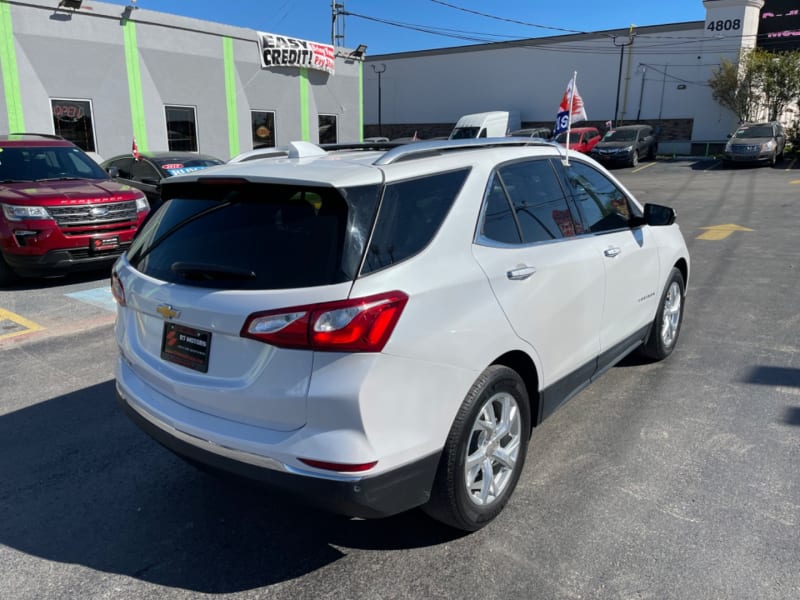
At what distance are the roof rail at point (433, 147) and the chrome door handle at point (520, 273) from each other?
26.2 inches

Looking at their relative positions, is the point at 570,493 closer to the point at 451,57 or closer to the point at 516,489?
A: the point at 516,489

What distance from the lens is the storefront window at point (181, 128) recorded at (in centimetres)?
1708

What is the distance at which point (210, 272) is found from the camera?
2576 millimetres

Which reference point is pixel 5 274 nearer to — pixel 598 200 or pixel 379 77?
pixel 598 200

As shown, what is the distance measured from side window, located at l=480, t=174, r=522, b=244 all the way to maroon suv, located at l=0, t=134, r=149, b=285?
626cm

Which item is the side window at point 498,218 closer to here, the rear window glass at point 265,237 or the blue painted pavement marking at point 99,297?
the rear window glass at point 265,237

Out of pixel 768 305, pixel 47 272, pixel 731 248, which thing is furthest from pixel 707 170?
pixel 47 272

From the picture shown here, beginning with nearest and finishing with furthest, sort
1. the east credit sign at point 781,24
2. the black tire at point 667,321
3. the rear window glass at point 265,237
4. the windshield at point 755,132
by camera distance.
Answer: the rear window glass at point 265,237 < the black tire at point 667,321 < the windshield at point 755,132 < the east credit sign at point 781,24

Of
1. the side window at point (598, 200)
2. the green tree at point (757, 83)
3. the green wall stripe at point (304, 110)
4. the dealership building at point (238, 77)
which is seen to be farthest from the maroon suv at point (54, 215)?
the green tree at point (757, 83)

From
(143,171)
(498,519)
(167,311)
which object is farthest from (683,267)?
(143,171)

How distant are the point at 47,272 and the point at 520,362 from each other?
6.70m

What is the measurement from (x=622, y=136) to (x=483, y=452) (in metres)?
30.1

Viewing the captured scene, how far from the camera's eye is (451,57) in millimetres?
44812

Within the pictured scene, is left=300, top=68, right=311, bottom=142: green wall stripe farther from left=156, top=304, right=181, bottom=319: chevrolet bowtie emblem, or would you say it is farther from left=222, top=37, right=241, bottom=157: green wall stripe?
left=156, top=304, right=181, bottom=319: chevrolet bowtie emblem
